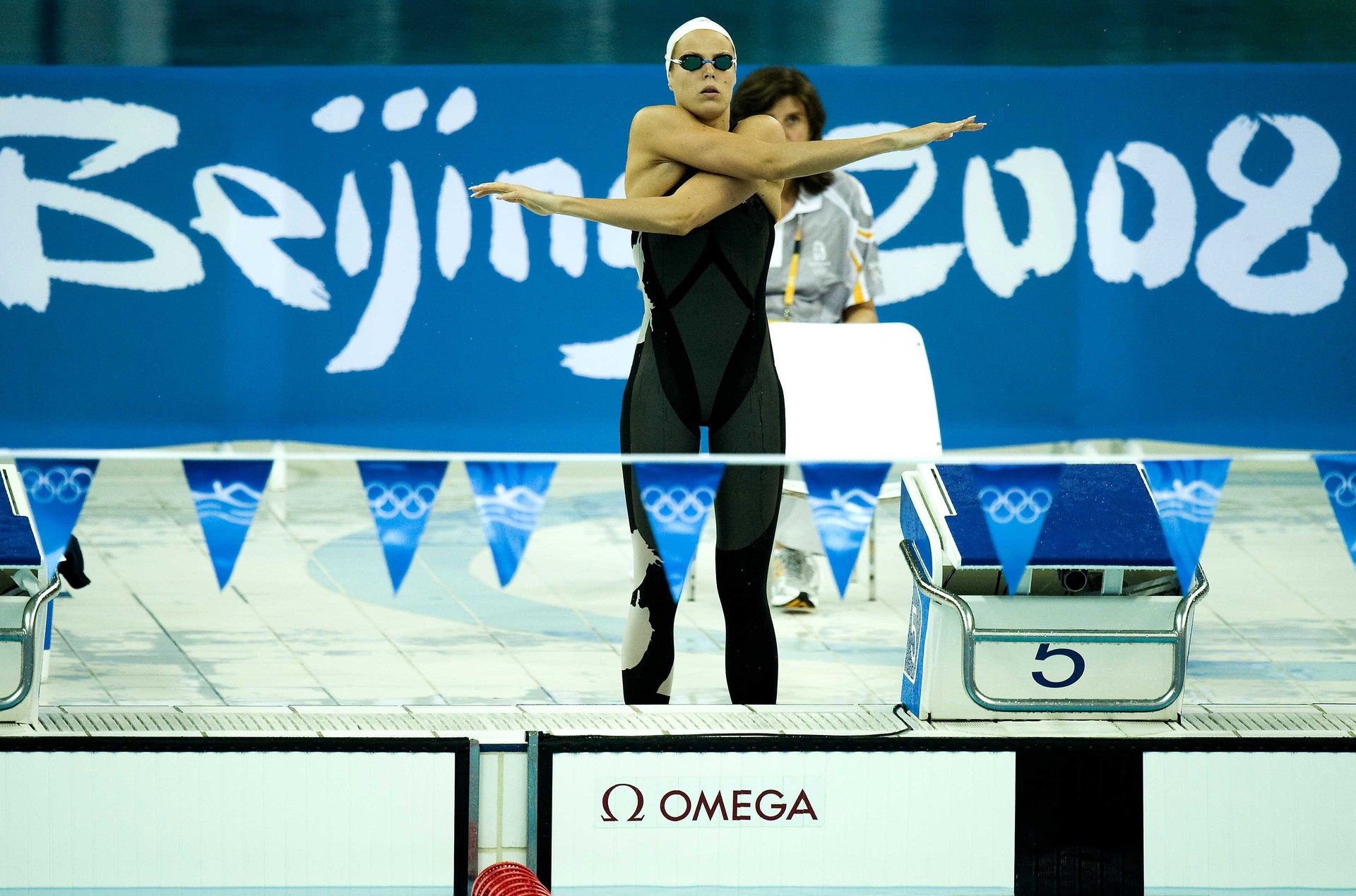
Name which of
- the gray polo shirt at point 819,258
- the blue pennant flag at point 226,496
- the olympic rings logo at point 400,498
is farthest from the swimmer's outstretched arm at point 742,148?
the gray polo shirt at point 819,258

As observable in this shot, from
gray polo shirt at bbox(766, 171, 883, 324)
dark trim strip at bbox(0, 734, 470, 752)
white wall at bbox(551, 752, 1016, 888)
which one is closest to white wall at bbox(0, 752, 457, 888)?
dark trim strip at bbox(0, 734, 470, 752)

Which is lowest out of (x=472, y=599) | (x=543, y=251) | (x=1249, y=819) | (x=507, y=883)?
(x=507, y=883)

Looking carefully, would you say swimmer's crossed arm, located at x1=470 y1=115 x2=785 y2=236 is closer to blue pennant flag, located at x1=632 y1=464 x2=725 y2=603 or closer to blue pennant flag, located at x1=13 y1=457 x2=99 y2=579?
blue pennant flag, located at x1=632 y1=464 x2=725 y2=603

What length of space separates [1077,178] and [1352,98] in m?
1.11

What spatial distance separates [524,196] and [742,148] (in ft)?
1.32

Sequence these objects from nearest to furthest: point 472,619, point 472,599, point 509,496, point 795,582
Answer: point 509,496 < point 472,619 < point 795,582 < point 472,599

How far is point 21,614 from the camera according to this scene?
2.71m

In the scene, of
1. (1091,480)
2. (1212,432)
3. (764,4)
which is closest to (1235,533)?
(1212,432)

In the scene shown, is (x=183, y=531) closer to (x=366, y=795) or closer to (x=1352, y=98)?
(x=366, y=795)

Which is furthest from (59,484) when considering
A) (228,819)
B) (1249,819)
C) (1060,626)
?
(1249,819)

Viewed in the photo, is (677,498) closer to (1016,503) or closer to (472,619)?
(1016,503)

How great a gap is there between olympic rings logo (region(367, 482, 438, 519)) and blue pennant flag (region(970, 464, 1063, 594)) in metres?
0.91

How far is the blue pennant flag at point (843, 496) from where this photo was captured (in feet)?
8.52

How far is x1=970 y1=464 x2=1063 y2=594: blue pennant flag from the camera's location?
2.56m
